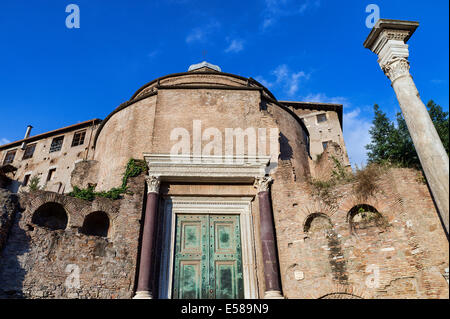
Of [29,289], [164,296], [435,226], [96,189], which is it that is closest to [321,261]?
[435,226]

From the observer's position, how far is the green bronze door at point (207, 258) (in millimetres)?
9055

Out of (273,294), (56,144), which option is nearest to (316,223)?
(273,294)

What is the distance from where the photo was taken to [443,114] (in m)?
10.1

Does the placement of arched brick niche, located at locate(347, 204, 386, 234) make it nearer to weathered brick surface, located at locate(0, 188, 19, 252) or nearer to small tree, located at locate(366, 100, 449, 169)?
small tree, located at locate(366, 100, 449, 169)

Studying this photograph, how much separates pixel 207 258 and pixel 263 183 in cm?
294

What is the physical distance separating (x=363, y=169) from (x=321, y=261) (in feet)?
10.2

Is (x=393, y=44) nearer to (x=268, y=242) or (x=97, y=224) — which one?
(x=268, y=242)

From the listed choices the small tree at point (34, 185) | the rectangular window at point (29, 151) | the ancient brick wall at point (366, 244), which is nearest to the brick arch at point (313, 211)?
the ancient brick wall at point (366, 244)

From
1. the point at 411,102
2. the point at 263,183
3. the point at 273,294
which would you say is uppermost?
the point at 411,102

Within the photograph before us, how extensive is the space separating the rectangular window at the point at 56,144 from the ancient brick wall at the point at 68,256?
751 inches

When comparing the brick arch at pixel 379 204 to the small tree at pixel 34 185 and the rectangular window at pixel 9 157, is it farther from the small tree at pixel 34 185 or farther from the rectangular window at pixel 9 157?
the rectangular window at pixel 9 157

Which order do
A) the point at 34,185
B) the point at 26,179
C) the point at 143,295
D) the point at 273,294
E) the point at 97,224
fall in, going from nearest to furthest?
the point at 143,295, the point at 273,294, the point at 97,224, the point at 34,185, the point at 26,179

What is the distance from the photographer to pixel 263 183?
1014cm

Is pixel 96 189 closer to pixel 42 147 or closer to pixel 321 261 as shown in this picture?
pixel 321 261
